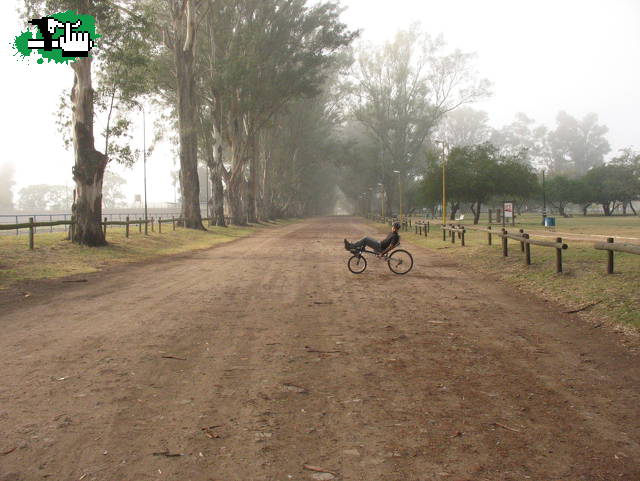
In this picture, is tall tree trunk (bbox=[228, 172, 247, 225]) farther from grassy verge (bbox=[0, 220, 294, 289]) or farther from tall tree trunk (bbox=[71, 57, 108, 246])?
tall tree trunk (bbox=[71, 57, 108, 246])

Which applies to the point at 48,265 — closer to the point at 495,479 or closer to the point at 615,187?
the point at 495,479

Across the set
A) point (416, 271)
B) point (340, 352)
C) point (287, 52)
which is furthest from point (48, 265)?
point (287, 52)

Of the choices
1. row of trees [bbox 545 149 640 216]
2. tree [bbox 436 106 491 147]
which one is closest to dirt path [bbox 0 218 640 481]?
row of trees [bbox 545 149 640 216]

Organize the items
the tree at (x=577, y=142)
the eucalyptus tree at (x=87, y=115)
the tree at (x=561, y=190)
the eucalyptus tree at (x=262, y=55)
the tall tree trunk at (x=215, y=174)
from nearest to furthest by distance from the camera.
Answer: the eucalyptus tree at (x=87, y=115), the eucalyptus tree at (x=262, y=55), the tall tree trunk at (x=215, y=174), the tree at (x=561, y=190), the tree at (x=577, y=142)

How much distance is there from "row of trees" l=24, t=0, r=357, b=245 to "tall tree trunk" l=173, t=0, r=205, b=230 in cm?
6

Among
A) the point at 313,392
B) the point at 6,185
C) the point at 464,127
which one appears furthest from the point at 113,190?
the point at 313,392

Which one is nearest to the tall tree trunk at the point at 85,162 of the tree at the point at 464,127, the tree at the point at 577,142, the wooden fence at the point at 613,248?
the wooden fence at the point at 613,248

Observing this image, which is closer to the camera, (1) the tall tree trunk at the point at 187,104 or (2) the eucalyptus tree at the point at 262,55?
(1) the tall tree trunk at the point at 187,104

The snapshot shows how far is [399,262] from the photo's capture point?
14.3m

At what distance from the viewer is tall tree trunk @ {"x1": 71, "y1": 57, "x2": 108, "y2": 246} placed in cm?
2027

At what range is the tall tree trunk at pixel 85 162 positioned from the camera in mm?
20266

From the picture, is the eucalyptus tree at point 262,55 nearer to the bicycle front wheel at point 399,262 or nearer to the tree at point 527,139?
the bicycle front wheel at point 399,262

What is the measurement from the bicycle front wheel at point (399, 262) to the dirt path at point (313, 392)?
4.65 meters

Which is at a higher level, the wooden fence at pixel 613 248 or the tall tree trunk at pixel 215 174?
the tall tree trunk at pixel 215 174
